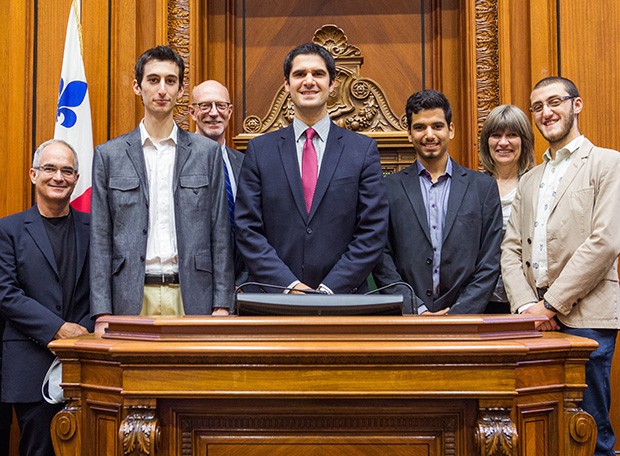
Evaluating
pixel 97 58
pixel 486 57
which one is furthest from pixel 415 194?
pixel 97 58

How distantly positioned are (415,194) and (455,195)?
15 cm

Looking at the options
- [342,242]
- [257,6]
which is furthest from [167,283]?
[257,6]

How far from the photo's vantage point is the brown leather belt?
2748 millimetres

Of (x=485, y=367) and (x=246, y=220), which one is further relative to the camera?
(x=246, y=220)

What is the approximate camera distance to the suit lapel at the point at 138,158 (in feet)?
9.12

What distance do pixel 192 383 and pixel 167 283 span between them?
3.45 ft

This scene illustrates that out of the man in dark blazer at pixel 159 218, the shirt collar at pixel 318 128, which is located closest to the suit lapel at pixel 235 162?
the man in dark blazer at pixel 159 218

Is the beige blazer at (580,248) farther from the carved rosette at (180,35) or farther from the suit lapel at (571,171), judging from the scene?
the carved rosette at (180,35)

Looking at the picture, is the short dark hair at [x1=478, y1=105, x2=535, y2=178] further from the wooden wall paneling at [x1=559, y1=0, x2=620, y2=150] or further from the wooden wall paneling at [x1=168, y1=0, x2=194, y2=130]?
the wooden wall paneling at [x1=168, y1=0, x2=194, y2=130]

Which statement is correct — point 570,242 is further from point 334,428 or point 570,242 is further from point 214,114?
point 214,114

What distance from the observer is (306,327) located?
5.88 ft

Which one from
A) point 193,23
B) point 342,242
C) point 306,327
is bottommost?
point 306,327

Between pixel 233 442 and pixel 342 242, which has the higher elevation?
pixel 342 242

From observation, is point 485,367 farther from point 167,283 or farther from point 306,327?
point 167,283
